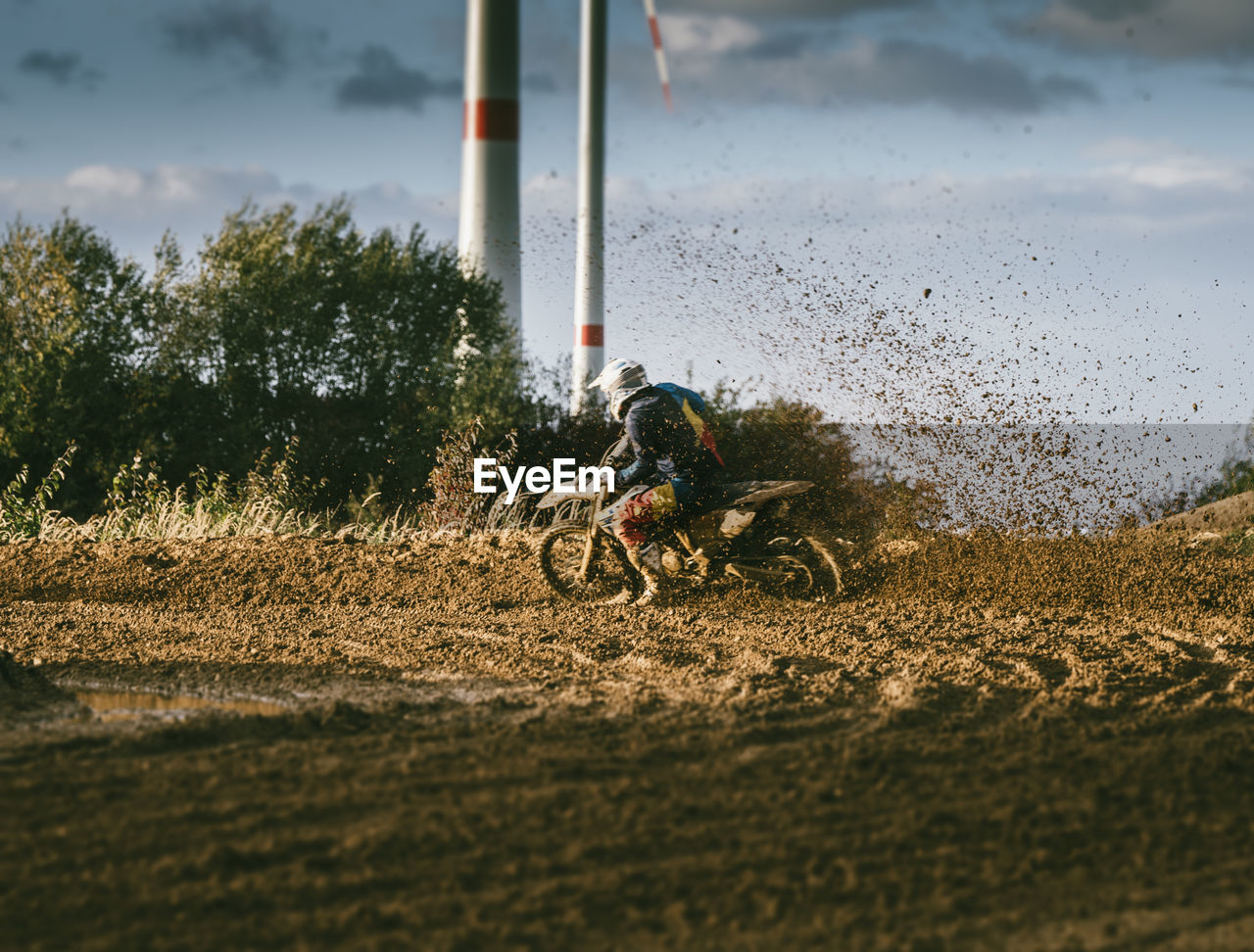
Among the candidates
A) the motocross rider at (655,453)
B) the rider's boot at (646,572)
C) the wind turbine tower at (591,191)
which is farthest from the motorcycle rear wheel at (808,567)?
the wind turbine tower at (591,191)

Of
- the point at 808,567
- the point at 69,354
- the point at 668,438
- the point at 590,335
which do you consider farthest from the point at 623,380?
the point at 69,354

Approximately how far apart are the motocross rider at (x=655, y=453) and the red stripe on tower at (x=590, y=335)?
10489 mm

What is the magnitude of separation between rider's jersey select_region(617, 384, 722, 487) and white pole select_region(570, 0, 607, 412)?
33.3ft

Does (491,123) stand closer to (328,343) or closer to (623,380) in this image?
(328,343)

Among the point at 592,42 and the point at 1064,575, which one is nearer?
the point at 1064,575

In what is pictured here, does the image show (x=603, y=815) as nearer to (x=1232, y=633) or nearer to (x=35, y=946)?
(x=35, y=946)

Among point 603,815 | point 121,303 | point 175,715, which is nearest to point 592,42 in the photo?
point 121,303

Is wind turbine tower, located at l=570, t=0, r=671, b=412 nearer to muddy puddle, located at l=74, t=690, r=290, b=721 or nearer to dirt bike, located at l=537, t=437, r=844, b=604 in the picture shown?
dirt bike, located at l=537, t=437, r=844, b=604

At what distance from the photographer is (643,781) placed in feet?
16.0

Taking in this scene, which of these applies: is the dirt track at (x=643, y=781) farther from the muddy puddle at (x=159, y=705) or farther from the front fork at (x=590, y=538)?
the front fork at (x=590, y=538)

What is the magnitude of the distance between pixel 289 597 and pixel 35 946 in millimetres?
7506

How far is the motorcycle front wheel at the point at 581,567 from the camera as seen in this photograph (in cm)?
1002

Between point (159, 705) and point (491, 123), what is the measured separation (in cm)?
1579

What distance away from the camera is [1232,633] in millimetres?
8711
